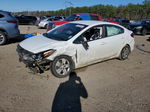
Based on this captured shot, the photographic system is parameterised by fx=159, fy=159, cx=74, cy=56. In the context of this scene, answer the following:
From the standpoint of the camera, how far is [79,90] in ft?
13.2

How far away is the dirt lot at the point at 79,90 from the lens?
10.9 ft

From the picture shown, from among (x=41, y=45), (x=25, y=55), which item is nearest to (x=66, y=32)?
(x=41, y=45)

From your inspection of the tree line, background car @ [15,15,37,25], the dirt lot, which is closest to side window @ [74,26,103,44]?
the dirt lot

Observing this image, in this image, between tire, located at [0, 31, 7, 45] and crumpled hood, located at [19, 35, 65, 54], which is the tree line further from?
crumpled hood, located at [19, 35, 65, 54]

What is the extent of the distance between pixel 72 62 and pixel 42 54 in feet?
3.19

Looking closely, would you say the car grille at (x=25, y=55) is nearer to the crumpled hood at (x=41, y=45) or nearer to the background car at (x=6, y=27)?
the crumpled hood at (x=41, y=45)

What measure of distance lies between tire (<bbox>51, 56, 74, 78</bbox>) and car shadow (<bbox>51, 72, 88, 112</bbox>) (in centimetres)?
25

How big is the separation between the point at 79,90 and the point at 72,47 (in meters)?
1.29

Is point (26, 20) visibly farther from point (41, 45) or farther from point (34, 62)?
point (34, 62)

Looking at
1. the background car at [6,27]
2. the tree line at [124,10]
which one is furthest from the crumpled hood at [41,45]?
the tree line at [124,10]

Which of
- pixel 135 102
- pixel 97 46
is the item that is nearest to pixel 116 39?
pixel 97 46

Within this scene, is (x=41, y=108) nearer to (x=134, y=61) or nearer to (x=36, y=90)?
(x=36, y=90)

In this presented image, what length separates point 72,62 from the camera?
4.73 meters

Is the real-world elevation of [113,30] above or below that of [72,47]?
above
